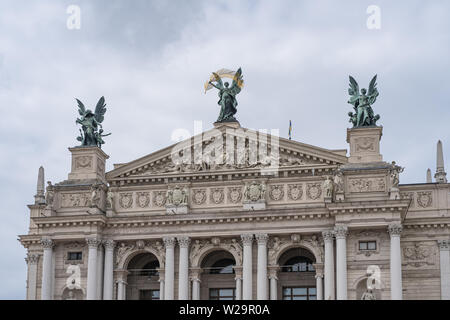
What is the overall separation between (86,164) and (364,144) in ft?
58.4

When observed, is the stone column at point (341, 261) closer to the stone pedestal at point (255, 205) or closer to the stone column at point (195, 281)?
the stone pedestal at point (255, 205)

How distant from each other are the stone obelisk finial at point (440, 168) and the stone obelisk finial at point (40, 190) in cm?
2648

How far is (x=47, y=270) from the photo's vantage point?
5584 centimetres

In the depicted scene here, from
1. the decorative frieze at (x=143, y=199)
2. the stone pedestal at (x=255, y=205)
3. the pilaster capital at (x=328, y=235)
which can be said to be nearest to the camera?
the pilaster capital at (x=328, y=235)

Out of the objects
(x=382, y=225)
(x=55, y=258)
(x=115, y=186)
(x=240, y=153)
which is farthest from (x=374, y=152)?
(x=55, y=258)

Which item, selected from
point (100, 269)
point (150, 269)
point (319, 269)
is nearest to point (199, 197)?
point (150, 269)

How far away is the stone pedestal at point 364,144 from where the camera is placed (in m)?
54.4

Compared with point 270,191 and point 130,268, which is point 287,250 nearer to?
point 270,191

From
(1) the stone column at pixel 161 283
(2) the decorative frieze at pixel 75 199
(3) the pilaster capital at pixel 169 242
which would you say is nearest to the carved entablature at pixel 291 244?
(3) the pilaster capital at pixel 169 242

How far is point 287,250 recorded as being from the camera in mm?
55562

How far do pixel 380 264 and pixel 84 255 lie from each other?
18.2 metres

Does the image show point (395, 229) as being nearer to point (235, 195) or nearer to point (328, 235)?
point (328, 235)

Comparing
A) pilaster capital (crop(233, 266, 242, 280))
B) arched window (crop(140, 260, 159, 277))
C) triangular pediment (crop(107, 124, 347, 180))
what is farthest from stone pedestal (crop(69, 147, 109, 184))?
pilaster capital (crop(233, 266, 242, 280))

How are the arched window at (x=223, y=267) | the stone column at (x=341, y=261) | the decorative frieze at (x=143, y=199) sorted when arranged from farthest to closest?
the arched window at (x=223, y=267), the decorative frieze at (x=143, y=199), the stone column at (x=341, y=261)
